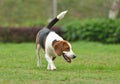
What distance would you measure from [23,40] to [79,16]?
21.9 feet

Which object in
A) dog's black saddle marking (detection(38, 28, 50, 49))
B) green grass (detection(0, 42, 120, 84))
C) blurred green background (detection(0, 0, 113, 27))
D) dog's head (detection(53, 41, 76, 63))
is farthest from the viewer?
blurred green background (detection(0, 0, 113, 27))

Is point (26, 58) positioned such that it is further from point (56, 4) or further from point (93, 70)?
point (56, 4)

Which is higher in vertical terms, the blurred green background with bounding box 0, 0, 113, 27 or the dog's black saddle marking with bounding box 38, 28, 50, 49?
the blurred green background with bounding box 0, 0, 113, 27

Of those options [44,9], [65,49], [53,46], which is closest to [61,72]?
[65,49]

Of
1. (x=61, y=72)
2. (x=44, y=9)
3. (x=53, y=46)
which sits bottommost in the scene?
(x=61, y=72)

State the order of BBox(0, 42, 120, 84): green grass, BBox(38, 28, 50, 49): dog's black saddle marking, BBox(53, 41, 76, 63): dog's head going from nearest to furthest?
BBox(0, 42, 120, 84): green grass
BBox(53, 41, 76, 63): dog's head
BBox(38, 28, 50, 49): dog's black saddle marking

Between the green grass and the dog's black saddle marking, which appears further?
the dog's black saddle marking

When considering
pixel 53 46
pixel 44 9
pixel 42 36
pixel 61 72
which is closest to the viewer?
pixel 61 72

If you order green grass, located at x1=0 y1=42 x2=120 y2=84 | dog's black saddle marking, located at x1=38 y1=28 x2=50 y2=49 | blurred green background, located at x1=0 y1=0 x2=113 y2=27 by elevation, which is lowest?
green grass, located at x1=0 y1=42 x2=120 y2=84

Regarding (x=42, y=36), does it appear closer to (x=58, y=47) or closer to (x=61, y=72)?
(x=58, y=47)

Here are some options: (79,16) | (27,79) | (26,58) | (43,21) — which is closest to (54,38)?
(27,79)

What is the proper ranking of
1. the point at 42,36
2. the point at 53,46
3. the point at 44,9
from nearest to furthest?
the point at 53,46 → the point at 42,36 → the point at 44,9

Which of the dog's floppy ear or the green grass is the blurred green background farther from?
the dog's floppy ear

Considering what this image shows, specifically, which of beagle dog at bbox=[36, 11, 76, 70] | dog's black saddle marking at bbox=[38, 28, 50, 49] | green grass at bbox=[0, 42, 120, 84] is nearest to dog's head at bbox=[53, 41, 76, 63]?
beagle dog at bbox=[36, 11, 76, 70]
